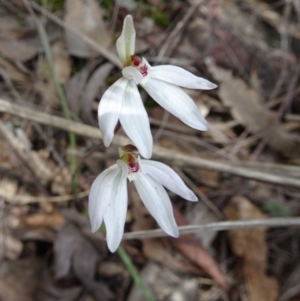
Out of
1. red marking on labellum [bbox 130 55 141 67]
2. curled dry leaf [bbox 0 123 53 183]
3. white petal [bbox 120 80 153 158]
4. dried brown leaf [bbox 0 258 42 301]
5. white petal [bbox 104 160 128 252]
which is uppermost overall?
red marking on labellum [bbox 130 55 141 67]

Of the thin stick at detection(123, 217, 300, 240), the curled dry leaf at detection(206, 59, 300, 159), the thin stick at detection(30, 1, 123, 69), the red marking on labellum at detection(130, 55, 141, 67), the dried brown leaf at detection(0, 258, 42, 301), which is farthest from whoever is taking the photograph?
the curled dry leaf at detection(206, 59, 300, 159)

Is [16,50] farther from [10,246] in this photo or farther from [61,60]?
[10,246]

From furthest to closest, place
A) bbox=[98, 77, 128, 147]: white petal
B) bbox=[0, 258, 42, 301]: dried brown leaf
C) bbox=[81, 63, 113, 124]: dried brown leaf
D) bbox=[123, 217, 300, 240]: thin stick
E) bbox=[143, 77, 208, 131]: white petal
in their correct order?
1. bbox=[81, 63, 113, 124]: dried brown leaf
2. bbox=[0, 258, 42, 301]: dried brown leaf
3. bbox=[123, 217, 300, 240]: thin stick
4. bbox=[143, 77, 208, 131]: white petal
5. bbox=[98, 77, 128, 147]: white petal

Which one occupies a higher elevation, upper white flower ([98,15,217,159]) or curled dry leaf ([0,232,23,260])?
upper white flower ([98,15,217,159])

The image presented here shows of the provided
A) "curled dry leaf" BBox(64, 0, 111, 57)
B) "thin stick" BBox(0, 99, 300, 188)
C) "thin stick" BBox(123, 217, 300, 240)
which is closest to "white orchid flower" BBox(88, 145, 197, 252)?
"thin stick" BBox(123, 217, 300, 240)

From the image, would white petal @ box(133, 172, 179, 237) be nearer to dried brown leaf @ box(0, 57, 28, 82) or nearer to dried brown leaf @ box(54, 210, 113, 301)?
dried brown leaf @ box(54, 210, 113, 301)

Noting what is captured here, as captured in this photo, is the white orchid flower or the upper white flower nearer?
the upper white flower

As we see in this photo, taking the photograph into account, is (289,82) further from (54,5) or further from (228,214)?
(54,5)

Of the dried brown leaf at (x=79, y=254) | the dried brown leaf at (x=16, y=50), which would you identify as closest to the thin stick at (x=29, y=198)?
the dried brown leaf at (x=79, y=254)
